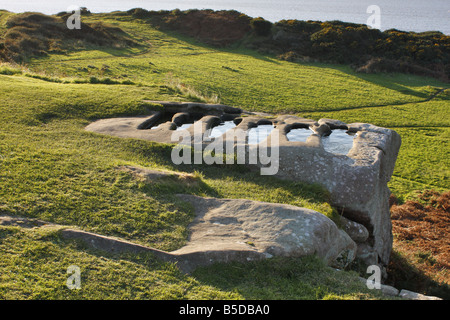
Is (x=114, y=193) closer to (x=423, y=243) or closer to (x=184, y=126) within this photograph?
(x=184, y=126)

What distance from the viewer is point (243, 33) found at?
59.2 m

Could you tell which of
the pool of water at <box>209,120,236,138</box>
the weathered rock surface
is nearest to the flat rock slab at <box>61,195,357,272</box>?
the weathered rock surface

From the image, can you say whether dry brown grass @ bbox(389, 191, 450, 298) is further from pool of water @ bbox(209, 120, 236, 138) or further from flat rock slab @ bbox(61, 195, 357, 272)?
pool of water @ bbox(209, 120, 236, 138)

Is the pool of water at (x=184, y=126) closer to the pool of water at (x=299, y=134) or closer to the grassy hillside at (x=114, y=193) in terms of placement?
the grassy hillside at (x=114, y=193)

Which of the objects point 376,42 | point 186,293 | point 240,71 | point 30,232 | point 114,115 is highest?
point 376,42

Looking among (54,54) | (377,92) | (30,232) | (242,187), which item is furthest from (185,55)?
(30,232)

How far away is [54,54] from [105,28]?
1553 cm

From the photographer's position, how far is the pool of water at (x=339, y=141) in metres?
12.5

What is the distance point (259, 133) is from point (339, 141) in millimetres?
2735

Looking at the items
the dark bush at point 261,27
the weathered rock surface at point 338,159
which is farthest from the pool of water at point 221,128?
the dark bush at point 261,27

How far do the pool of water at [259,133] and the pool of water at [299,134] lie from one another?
780mm

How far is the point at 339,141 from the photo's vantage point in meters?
13.1

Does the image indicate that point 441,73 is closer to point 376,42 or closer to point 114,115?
point 376,42

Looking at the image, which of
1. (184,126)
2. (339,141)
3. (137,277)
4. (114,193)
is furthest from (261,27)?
(137,277)
